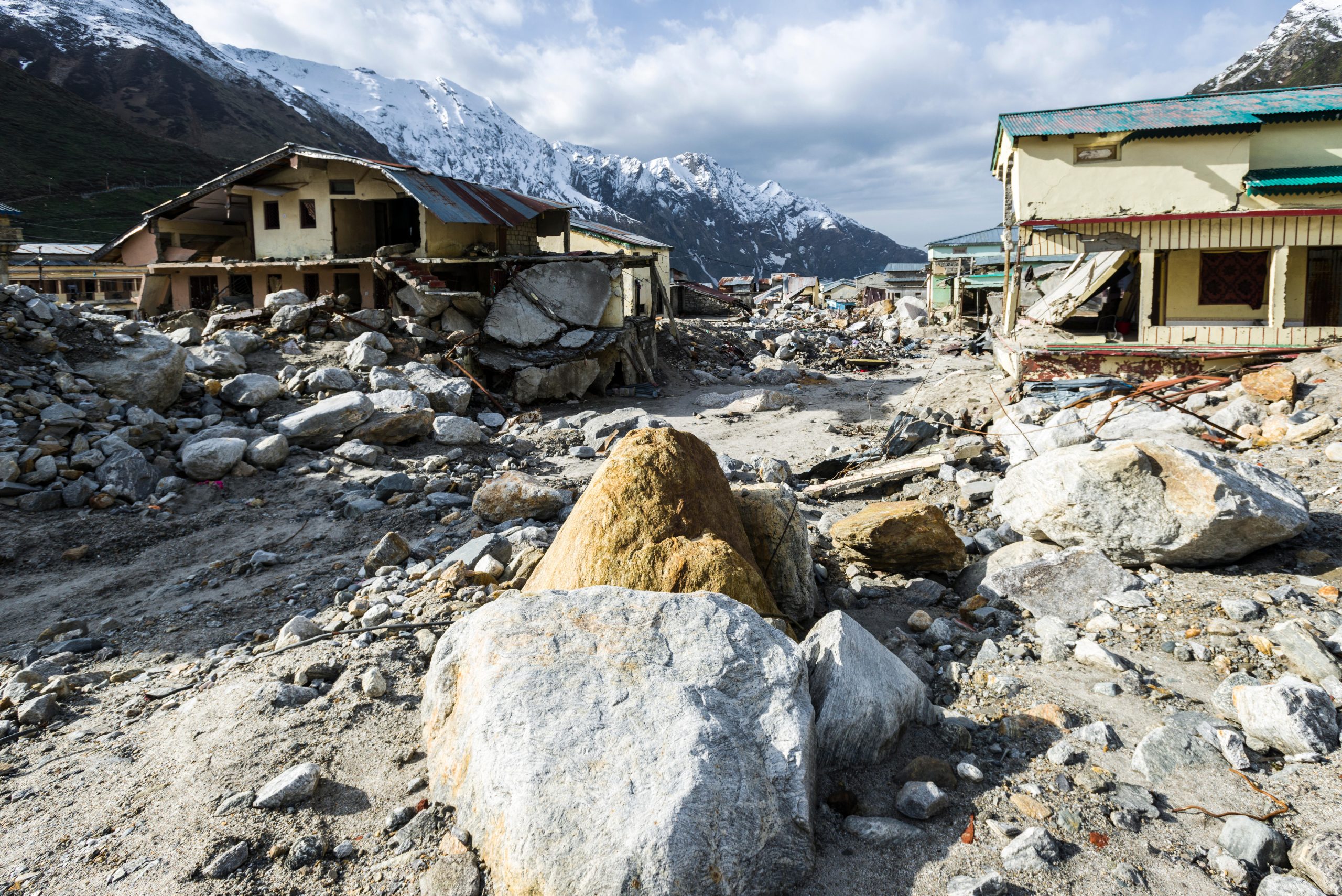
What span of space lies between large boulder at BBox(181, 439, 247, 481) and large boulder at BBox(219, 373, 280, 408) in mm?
2036

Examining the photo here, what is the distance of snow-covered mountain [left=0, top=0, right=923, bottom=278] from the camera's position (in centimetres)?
8781

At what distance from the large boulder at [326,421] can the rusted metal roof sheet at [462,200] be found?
619 centimetres

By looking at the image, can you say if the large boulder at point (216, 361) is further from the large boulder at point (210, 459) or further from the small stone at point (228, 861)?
the small stone at point (228, 861)

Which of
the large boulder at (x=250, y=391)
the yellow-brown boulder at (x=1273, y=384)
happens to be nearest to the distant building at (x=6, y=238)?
the large boulder at (x=250, y=391)

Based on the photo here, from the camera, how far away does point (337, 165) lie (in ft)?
55.5

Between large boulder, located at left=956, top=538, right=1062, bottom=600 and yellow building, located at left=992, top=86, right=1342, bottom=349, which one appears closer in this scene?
large boulder, located at left=956, top=538, right=1062, bottom=600

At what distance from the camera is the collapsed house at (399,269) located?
15383mm

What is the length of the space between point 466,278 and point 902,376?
11.1 metres

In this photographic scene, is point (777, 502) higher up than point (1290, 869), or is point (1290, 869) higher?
point (777, 502)

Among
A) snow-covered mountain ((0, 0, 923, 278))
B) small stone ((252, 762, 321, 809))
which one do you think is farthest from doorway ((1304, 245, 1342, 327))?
snow-covered mountain ((0, 0, 923, 278))

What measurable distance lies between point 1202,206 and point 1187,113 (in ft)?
5.80

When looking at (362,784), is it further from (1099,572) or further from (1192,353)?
(1192,353)

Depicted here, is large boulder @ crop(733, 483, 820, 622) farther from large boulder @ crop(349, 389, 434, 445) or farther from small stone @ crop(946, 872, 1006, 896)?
large boulder @ crop(349, 389, 434, 445)

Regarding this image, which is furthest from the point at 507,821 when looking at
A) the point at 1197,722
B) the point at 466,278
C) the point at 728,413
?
the point at 466,278
